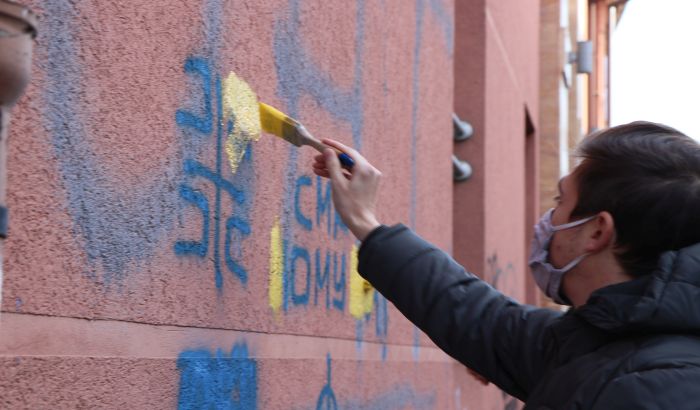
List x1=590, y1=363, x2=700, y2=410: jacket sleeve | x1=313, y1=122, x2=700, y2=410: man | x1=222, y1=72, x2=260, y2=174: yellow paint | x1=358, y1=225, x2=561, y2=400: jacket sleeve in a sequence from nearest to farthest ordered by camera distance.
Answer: x1=590, y1=363, x2=700, y2=410: jacket sleeve < x1=313, y1=122, x2=700, y2=410: man < x1=358, y1=225, x2=561, y2=400: jacket sleeve < x1=222, y1=72, x2=260, y2=174: yellow paint

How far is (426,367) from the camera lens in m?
5.08

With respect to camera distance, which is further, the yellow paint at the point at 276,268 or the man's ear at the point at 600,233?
the yellow paint at the point at 276,268

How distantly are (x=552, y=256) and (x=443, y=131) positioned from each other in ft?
9.76

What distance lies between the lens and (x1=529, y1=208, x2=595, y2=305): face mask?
2.57 meters

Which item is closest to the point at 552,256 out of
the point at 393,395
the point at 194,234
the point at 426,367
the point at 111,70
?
the point at 194,234

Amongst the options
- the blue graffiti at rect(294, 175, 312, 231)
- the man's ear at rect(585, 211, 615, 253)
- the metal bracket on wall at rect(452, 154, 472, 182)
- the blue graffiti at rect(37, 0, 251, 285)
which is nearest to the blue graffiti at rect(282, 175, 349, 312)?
the blue graffiti at rect(294, 175, 312, 231)

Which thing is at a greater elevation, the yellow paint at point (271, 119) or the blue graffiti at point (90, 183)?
the yellow paint at point (271, 119)

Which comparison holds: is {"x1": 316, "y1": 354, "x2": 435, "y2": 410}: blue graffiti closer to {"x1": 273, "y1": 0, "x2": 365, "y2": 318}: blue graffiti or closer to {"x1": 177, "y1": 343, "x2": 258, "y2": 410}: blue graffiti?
{"x1": 273, "y1": 0, "x2": 365, "y2": 318}: blue graffiti

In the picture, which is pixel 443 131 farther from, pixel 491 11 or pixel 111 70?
pixel 111 70

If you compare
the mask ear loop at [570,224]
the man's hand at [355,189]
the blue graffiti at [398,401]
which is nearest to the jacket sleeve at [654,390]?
the mask ear loop at [570,224]

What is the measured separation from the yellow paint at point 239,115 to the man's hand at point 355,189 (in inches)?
8.7

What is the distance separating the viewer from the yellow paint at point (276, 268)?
10.2 feet

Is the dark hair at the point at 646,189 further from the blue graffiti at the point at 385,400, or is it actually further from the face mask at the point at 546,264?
the blue graffiti at the point at 385,400

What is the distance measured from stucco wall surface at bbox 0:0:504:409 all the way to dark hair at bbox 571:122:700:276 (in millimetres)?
914
